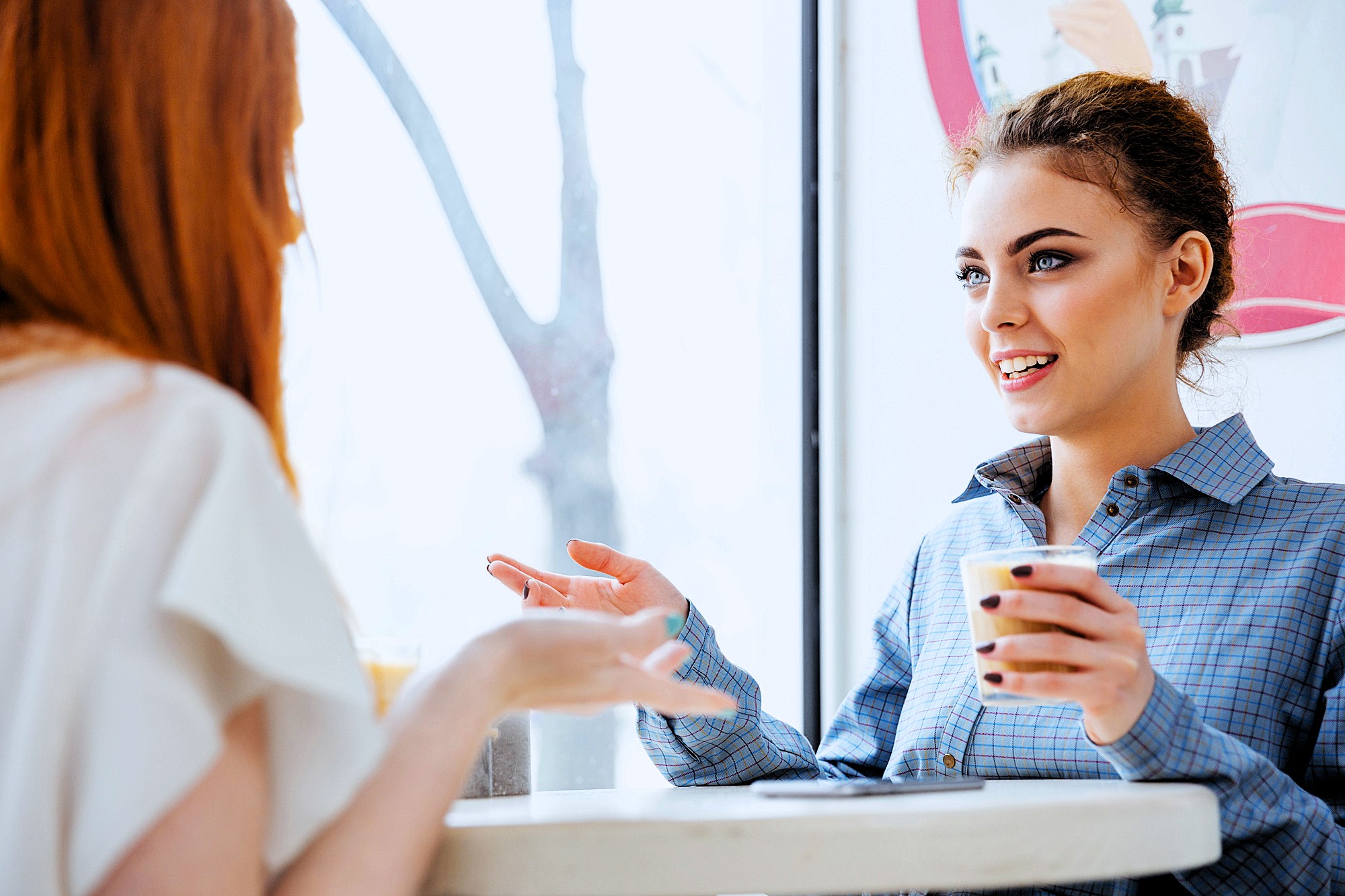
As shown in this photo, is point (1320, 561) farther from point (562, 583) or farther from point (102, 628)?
point (102, 628)

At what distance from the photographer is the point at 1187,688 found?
127 cm

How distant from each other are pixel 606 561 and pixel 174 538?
31.4 inches

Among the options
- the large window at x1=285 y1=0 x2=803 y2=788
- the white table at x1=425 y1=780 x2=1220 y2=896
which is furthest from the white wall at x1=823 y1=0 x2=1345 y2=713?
the white table at x1=425 y1=780 x2=1220 y2=896

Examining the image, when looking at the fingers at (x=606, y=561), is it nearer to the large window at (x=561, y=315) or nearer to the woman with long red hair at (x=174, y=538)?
the woman with long red hair at (x=174, y=538)

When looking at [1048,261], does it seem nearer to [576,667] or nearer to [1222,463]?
[1222,463]

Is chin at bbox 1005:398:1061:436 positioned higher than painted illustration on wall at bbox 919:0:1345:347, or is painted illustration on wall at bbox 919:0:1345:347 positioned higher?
painted illustration on wall at bbox 919:0:1345:347

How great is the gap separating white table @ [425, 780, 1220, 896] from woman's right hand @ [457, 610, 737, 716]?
0.08 meters

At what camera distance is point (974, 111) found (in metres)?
2.24

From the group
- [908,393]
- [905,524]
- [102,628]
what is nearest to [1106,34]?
[908,393]

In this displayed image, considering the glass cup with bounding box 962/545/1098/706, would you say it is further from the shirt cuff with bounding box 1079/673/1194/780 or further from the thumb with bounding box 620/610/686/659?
the thumb with bounding box 620/610/686/659

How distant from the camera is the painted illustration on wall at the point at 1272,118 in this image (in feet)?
5.39

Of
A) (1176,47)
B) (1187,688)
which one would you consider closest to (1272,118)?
(1176,47)

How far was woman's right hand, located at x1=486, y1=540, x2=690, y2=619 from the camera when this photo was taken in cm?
133

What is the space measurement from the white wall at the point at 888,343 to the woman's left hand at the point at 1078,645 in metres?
1.24
